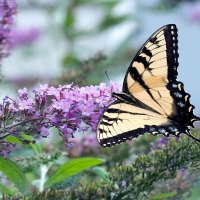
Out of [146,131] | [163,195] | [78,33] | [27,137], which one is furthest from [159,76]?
[78,33]

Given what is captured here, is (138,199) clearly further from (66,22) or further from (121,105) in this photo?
(66,22)

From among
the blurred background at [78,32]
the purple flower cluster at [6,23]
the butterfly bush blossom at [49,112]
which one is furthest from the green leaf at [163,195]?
the blurred background at [78,32]

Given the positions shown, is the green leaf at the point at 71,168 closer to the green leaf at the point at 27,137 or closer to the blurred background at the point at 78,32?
the green leaf at the point at 27,137

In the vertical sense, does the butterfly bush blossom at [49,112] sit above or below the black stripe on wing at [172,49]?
below

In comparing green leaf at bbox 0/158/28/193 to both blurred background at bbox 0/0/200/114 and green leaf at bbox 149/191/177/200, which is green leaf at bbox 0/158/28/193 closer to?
green leaf at bbox 149/191/177/200

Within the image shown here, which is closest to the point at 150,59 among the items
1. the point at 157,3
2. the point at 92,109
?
the point at 92,109

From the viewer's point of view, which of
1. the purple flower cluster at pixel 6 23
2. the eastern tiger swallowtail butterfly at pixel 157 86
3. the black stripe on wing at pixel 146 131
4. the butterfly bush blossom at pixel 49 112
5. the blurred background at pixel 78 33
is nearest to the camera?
the butterfly bush blossom at pixel 49 112
